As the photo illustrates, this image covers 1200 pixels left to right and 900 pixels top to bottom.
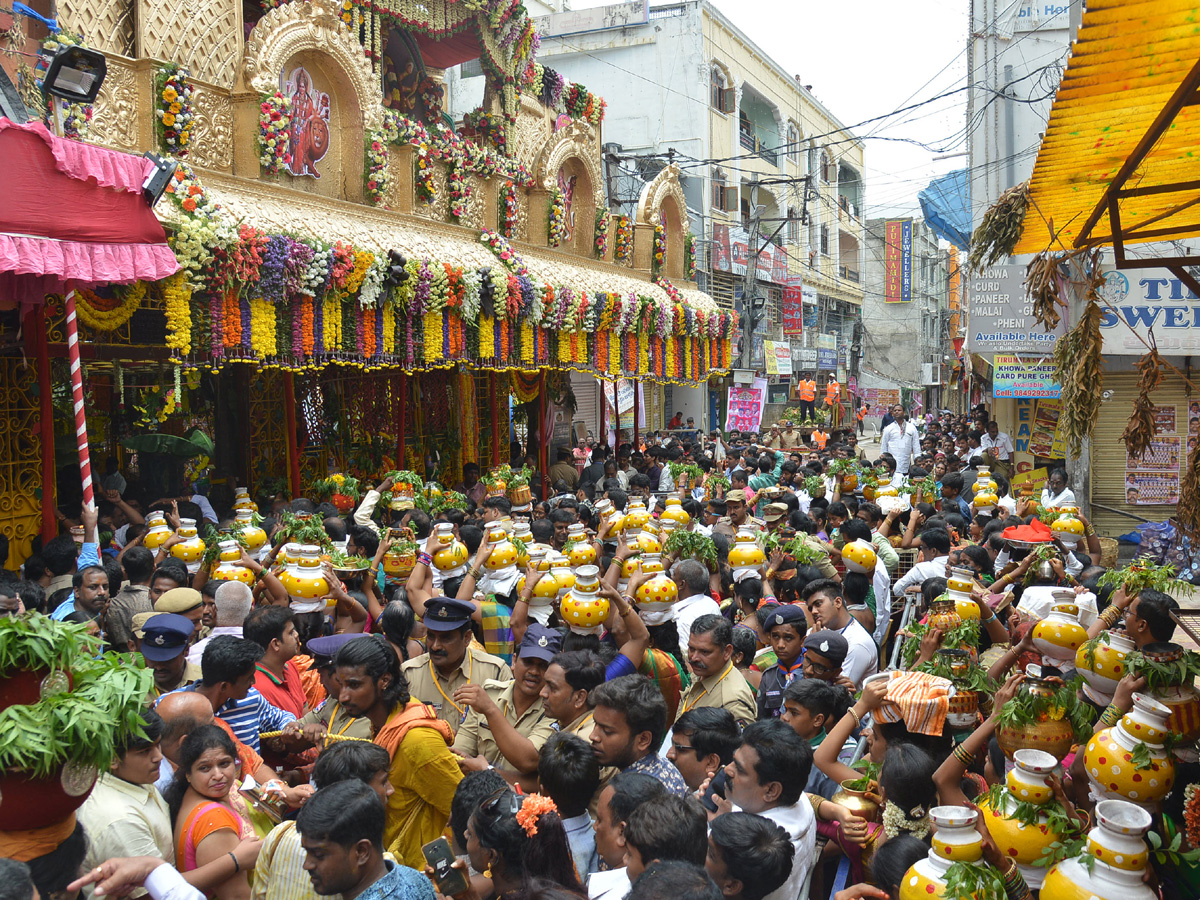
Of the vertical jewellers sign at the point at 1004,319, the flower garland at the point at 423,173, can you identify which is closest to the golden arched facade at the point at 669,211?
the flower garland at the point at 423,173

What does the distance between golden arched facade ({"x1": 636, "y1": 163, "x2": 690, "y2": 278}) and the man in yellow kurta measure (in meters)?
18.1

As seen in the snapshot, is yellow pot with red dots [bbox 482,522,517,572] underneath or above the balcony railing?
underneath

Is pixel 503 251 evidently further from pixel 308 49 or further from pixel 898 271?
pixel 898 271

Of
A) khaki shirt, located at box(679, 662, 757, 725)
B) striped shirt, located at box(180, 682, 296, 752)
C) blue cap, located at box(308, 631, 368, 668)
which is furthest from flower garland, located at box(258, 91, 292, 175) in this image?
khaki shirt, located at box(679, 662, 757, 725)

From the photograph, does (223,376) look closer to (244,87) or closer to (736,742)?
(244,87)

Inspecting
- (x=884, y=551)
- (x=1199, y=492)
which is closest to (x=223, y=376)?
(x=884, y=551)

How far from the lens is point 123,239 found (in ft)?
25.6

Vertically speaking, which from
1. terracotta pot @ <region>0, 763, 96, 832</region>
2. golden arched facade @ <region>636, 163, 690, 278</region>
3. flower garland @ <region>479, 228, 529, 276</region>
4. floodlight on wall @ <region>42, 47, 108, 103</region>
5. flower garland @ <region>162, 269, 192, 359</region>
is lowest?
terracotta pot @ <region>0, 763, 96, 832</region>

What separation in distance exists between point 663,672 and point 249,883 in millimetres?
2334

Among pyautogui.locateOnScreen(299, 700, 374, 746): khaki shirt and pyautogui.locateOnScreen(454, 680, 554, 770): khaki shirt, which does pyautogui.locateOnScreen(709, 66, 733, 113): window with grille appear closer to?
pyautogui.locateOnScreen(454, 680, 554, 770): khaki shirt

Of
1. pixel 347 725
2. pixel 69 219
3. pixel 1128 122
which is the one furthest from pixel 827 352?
pixel 347 725

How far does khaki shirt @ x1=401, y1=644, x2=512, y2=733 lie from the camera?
4.61 meters

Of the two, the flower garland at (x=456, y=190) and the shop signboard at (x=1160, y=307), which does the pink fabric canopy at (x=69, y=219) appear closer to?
the flower garland at (x=456, y=190)

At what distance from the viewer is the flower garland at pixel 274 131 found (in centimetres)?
1058
